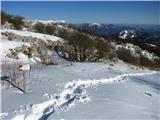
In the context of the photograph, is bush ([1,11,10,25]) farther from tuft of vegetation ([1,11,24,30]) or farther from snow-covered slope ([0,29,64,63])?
snow-covered slope ([0,29,64,63])

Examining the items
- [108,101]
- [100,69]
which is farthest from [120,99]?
[100,69]

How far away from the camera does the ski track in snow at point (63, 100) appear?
34.4ft

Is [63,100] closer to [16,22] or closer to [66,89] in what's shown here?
[66,89]

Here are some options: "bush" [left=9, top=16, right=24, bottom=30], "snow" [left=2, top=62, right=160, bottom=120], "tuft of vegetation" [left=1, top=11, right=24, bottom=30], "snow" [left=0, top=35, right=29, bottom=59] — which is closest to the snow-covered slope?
"snow" [left=0, top=35, right=29, bottom=59]

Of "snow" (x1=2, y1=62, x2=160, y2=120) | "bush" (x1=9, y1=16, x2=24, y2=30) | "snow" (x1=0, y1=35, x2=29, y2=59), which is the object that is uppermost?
"bush" (x1=9, y1=16, x2=24, y2=30)

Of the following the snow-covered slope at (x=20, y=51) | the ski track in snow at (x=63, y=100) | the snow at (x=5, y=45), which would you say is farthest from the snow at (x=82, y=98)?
the snow at (x=5, y=45)

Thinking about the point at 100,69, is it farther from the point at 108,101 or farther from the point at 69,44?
the point at 108,101

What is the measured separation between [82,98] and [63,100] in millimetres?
824

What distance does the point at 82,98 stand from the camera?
12.1 metres

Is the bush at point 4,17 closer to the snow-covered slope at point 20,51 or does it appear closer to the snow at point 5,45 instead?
the snow-covered slope at point 20,51

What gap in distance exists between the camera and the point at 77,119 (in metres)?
9.70

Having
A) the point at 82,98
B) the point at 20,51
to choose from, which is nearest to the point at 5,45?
the point at 20,51

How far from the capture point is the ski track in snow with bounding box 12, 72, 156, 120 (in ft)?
34.4

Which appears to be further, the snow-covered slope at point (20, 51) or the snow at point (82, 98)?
the snow-covered slope at point (20, 51)
